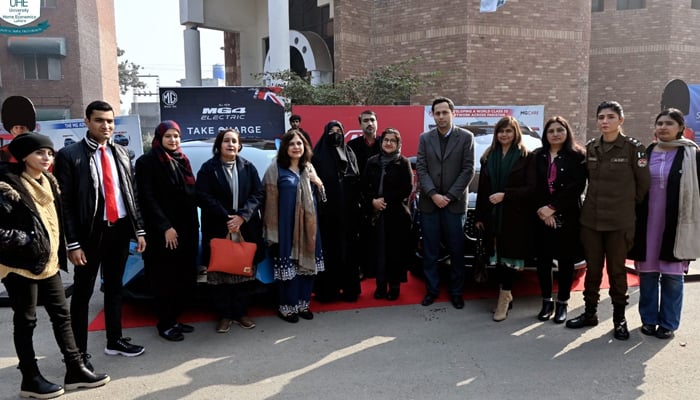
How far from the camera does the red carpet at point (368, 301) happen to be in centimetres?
458

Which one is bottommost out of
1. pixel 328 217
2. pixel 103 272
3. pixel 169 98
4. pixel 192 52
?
pixel 103 272

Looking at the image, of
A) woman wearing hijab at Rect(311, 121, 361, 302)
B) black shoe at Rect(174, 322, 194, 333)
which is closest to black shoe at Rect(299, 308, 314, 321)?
woman wearing hijab at Rect(311, 121, 361, 302)

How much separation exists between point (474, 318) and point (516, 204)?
1.11 metres

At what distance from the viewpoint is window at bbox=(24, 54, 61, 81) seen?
103 ft

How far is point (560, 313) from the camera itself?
4.49 metres

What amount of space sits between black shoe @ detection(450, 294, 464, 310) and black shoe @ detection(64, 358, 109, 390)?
3.10 m

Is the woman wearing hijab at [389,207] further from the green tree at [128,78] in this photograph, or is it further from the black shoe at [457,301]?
the green tree at [128,78]

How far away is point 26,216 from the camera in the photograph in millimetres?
3027

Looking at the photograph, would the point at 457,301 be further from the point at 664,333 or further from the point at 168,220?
the point at 168,220

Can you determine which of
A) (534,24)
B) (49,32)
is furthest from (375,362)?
(49,32)

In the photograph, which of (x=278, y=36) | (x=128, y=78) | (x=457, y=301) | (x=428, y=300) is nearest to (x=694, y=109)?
(x=457, y=301)

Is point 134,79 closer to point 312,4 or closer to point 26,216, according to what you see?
point 312,4

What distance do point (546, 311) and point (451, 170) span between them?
154 cm

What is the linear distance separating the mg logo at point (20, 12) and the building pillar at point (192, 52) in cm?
735
